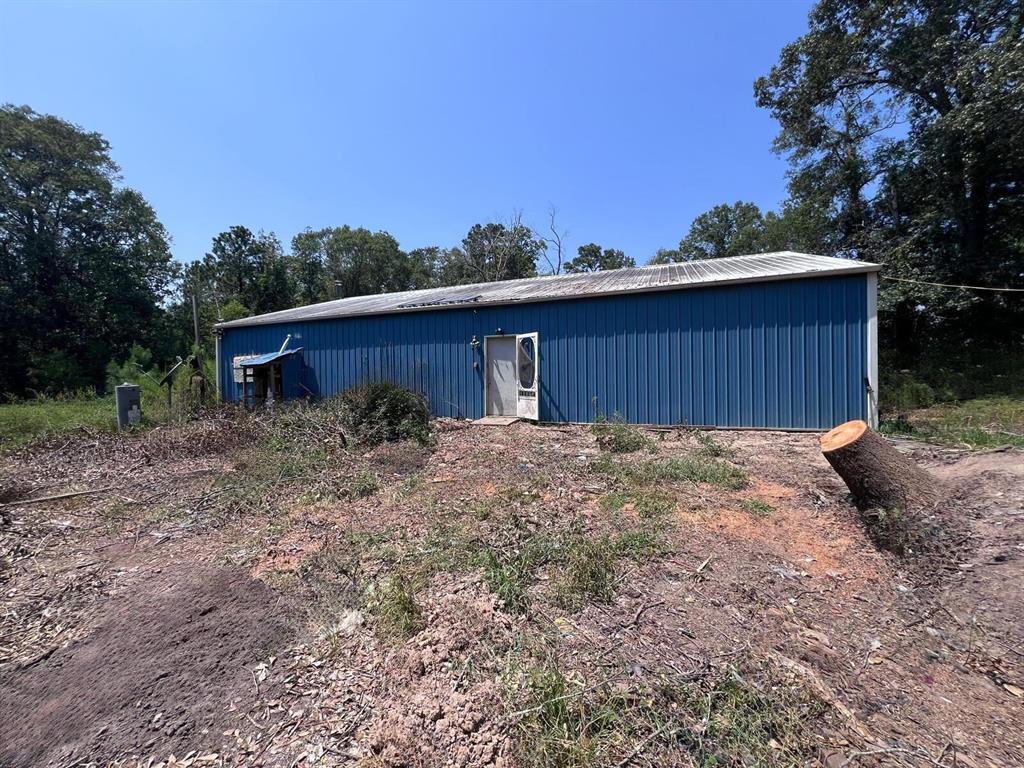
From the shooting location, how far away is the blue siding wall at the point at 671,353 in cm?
A: 760

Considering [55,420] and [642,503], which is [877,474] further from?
[55,420]

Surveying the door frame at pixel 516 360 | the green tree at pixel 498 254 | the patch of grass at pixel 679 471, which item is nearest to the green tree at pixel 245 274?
the green tree at pixel 498 254

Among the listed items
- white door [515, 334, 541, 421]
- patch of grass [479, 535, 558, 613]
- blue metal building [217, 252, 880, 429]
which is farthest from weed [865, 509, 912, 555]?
white door [515, 334, 541, 421]

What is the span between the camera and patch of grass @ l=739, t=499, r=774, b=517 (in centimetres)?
396

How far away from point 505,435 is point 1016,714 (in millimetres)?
6851

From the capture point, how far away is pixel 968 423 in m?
7.34

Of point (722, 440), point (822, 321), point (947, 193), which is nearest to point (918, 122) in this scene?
point (947, 193)

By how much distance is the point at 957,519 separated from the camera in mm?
3244

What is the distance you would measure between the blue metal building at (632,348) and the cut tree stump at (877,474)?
14.4 ft

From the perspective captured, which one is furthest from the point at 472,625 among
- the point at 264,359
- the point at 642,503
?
the point at 264,359

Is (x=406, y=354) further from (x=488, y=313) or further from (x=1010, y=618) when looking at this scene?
(x=1010, y=618)

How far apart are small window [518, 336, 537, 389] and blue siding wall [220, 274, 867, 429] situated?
279 millimetres

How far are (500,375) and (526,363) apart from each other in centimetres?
67

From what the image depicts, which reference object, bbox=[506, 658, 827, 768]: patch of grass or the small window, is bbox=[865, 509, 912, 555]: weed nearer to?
bbox=[506, 658, 827, 768]: patch of grass
